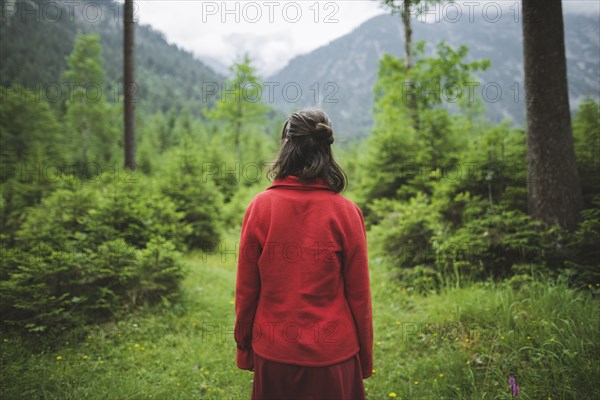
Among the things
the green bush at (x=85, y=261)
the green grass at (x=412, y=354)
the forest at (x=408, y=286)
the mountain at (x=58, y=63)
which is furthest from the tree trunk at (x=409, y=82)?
the mountain at (x=58, y=63)

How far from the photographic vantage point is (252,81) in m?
21.2

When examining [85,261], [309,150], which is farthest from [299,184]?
[85,261]

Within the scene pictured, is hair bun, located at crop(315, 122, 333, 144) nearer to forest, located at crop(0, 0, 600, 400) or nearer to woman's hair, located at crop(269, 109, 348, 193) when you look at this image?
woman's hair, located at crop(269, 109, 348, 193)

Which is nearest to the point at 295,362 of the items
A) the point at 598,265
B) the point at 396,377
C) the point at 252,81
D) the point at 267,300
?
the point at 267,300

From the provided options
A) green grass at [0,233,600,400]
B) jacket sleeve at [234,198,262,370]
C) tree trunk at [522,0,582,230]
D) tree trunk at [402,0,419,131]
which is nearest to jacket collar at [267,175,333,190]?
jacket sleeve at [234,198,262,370]

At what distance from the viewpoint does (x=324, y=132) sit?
1979 mm

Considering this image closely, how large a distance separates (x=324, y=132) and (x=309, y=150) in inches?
5.6

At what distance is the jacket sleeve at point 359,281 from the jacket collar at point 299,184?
0.29m

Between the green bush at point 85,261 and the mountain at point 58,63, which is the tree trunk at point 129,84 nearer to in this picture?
the green bush at point 85,261

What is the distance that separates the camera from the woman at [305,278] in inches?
72.5

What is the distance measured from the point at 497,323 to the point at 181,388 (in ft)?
12.6

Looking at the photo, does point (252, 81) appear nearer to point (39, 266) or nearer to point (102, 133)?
point (39, 266)

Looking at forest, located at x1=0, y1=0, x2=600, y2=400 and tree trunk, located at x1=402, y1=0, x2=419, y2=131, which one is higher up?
tree trunk, located at x1=402, y1=0, x2=419, y2=131

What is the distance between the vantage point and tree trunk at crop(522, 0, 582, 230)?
4.89 metres
